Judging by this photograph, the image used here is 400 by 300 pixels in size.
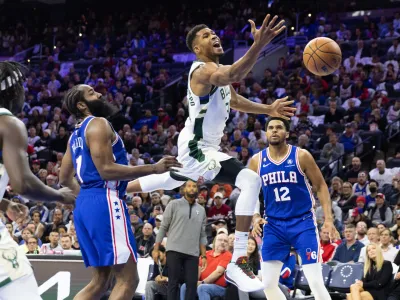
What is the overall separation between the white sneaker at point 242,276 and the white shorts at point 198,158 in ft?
2.72

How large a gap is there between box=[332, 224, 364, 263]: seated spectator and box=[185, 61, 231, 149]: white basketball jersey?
468cm

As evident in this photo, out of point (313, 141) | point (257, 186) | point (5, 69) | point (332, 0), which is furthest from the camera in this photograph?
point (332, 0)

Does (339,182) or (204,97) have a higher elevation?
(204,97)

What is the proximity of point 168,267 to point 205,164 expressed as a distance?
3.99 meters

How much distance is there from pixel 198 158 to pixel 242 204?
0.58 meters

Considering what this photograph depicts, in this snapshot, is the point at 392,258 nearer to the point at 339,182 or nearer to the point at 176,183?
the point at 339,182

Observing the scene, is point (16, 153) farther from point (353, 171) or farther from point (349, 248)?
point (353, 171)

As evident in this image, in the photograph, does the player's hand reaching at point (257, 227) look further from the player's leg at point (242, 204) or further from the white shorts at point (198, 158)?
the white shorts at point (198, 158)

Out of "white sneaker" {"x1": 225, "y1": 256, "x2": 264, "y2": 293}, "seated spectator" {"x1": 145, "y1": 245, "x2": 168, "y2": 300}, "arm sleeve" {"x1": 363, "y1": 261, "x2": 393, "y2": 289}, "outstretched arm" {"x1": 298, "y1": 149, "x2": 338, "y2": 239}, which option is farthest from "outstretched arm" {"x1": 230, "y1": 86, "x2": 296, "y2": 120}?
"seated spectator" {"x1": 145, "y1": 245, "x2": 168, "y2": 300}

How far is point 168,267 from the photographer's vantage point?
10438 millimetres

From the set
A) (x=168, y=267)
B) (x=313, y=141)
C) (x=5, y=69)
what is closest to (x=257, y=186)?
(x=5, y=69)

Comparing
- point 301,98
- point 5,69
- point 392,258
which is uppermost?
point 5,69

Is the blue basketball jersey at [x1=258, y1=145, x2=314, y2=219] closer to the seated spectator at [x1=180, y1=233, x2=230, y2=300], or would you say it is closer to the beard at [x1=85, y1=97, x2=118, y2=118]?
the beard at [x1=85, y1=97, x2=118, y2=118]

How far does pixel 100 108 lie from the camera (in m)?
6.10
